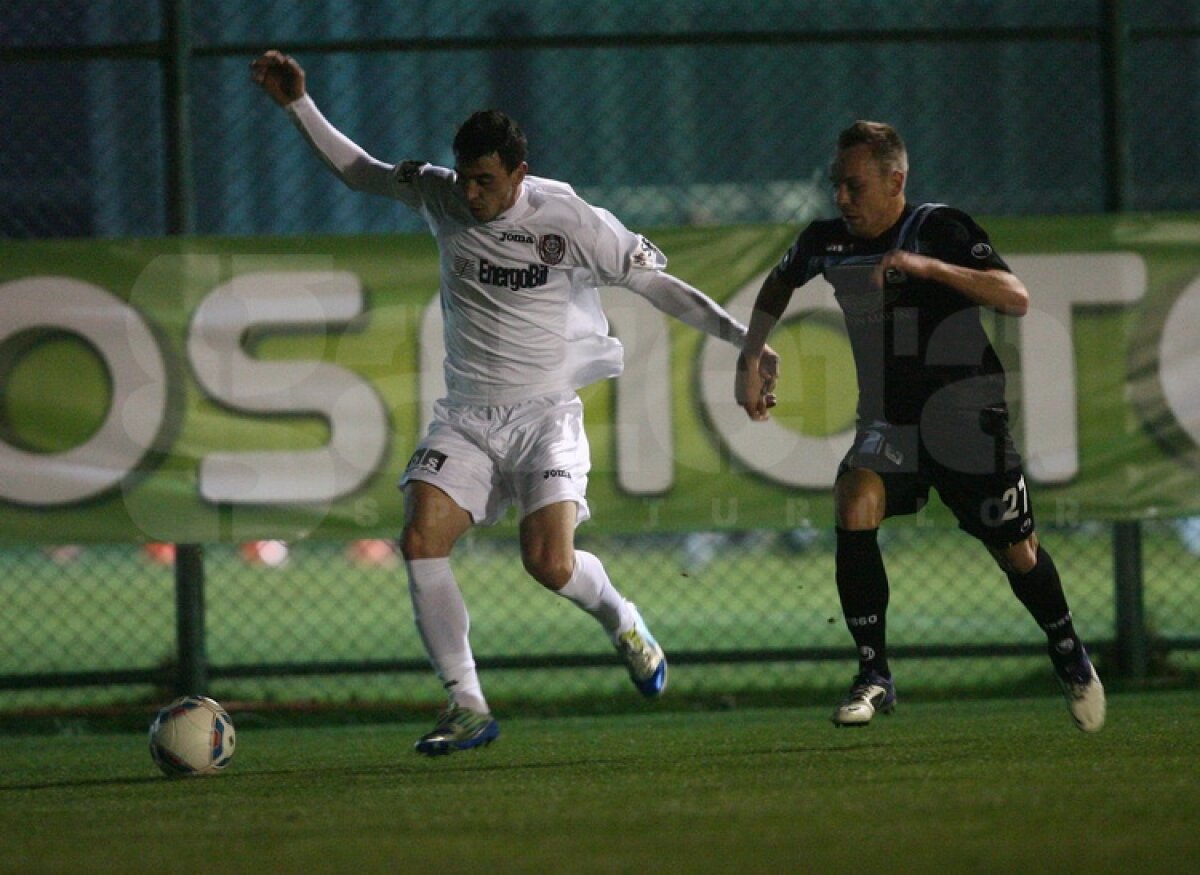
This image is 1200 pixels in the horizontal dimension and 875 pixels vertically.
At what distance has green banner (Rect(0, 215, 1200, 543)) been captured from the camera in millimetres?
8195

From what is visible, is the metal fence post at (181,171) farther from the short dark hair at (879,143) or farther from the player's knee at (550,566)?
the short dark hair at (879,143)

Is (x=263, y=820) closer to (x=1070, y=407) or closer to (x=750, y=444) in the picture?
(x=750, y=444)

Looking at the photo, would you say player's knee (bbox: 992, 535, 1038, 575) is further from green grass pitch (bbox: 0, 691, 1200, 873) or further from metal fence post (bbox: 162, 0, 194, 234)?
metal fence post (bbox: 162, 0, 194, 234)

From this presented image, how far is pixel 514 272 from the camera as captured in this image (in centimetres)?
633

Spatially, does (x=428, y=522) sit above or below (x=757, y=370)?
below

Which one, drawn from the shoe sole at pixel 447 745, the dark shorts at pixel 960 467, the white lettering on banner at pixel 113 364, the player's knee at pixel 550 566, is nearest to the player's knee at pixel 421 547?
the player's knee at pixel 550 566

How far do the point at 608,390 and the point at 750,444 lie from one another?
0.69 meters

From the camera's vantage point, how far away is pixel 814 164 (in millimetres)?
26312

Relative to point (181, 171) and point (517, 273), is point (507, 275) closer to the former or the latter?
point (517, 273)

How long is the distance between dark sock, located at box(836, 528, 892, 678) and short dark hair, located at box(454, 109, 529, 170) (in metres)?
1.69

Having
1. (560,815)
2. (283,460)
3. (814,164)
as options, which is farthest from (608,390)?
(814,164)

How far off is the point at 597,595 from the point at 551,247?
1239mm

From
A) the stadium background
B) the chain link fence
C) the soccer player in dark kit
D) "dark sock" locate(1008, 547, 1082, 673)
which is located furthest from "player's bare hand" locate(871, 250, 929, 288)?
the chain link fence

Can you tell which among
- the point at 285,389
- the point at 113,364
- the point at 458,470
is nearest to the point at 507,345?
the point at 458,470
